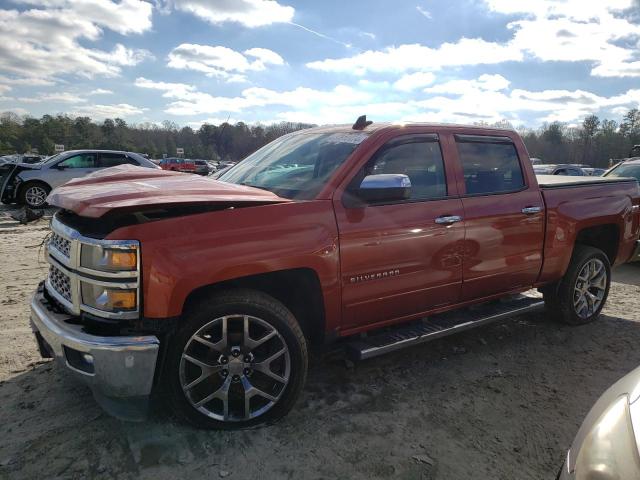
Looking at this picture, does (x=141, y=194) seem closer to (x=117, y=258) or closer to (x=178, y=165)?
(x=117, y=258)

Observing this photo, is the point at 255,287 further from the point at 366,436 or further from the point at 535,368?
the point at 535,368

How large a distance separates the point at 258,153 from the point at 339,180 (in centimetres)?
141

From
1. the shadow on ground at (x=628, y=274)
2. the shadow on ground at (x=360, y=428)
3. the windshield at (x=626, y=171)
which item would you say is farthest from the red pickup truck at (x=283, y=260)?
the windshield at (x=626, y=171)

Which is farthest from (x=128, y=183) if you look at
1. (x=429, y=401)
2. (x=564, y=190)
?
(x=564, y=190)

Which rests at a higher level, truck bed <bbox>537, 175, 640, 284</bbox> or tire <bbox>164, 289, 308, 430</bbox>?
truck bed <bbox>537, 175, 640, 284</bbox>

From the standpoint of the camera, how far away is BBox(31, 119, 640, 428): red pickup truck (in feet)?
8.30

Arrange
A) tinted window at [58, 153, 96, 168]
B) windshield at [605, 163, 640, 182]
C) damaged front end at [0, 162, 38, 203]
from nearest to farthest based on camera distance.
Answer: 1. windshield at [605, 163, 640, 182]
2. damaged front end at [0, 162, 38, 203]
3. tinted window at [58, 153, 96, 168]

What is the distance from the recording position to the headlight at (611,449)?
A: 1.53 metres

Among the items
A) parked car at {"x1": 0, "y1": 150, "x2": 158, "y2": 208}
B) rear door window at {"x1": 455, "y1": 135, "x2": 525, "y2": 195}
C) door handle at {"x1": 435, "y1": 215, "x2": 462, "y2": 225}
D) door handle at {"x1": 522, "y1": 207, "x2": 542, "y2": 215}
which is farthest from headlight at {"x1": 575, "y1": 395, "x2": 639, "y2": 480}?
parked car at {"x1": 0, "y1": 150, "x2": 158, "y2": 208}

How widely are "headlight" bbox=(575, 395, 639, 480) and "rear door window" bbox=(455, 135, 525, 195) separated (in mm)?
2288

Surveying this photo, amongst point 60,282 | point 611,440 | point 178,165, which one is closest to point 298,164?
point 60,282

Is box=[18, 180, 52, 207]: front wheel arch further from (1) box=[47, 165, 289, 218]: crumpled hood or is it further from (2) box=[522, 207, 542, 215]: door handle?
(2) box=[522, 207, 542, 215]: door handle

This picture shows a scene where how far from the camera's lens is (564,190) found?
4.49m

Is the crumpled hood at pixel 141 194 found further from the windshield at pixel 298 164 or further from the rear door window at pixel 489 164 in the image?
the rear door window at pixel 489 164
